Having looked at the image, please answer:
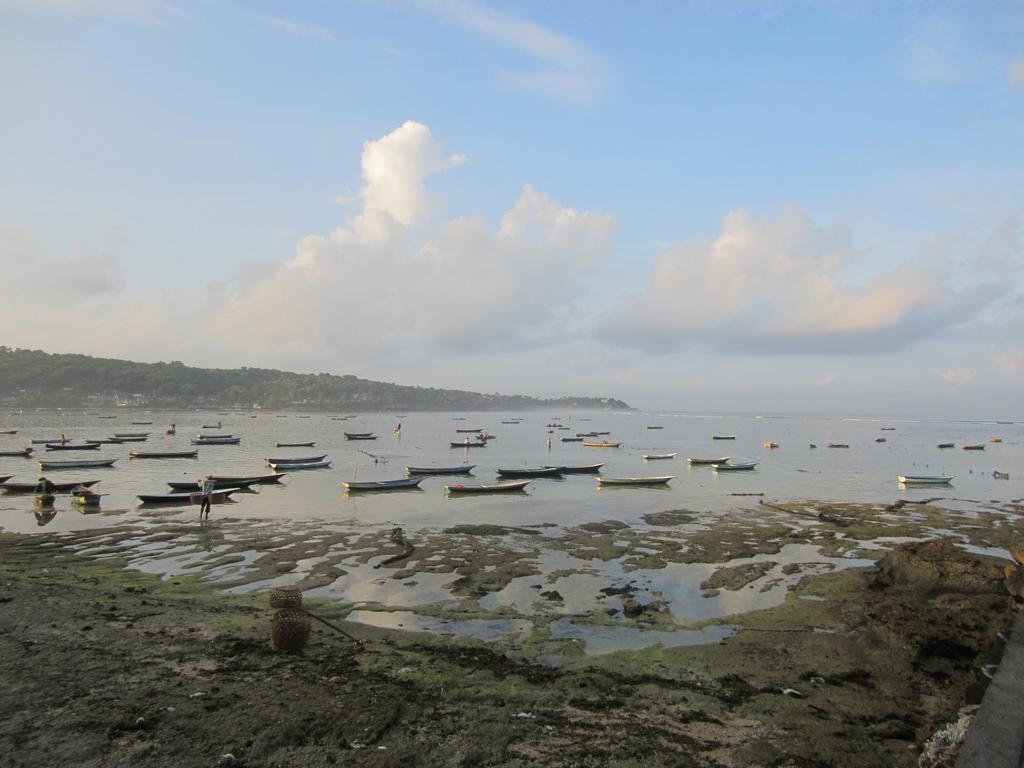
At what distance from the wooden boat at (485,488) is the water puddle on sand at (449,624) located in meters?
27.2

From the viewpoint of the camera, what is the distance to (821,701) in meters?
11.4

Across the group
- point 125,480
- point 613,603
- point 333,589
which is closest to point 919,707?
point 613,603

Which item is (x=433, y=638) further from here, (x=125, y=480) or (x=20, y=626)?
(x=125, y=480)

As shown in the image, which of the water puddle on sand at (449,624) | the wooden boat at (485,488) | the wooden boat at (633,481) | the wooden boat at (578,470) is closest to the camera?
the water puddle on sand at (449,624)

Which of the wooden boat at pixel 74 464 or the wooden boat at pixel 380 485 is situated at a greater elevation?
the wooden boat at pixel 380 485

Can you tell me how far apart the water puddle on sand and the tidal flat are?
90 mm

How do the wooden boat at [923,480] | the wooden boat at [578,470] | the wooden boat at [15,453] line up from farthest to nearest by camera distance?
the wooden boat at [15,453] < the wooden boat at [578,470] < the wooden boat at [923,480]

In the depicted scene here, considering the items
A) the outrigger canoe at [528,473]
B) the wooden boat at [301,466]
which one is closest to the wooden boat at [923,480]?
the outrigger canoe at [528,473]

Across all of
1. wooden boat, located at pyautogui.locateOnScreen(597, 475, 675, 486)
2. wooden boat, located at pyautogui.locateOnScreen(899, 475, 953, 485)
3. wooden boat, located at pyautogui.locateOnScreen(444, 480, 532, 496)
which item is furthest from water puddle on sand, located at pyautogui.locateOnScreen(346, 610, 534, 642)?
wooden boat, located at pyautogui.locateOnScreen(899, 475, 953, 485)

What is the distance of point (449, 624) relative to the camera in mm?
16234

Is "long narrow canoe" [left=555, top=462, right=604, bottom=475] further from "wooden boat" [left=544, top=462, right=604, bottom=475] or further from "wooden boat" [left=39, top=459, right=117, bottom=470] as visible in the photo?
"wooden boat" [left=39, top=459, right=117, bottom=470]

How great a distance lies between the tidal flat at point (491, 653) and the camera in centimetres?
941

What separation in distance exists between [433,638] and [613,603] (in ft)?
20.9

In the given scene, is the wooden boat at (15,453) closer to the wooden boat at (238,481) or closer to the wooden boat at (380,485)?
the wooden boat at (238,481)
